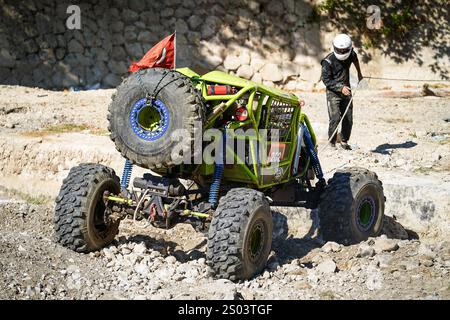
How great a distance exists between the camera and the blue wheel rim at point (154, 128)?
6162 millimetres

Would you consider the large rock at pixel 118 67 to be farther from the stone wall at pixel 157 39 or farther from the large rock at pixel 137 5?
the large rock at pixel 137 5

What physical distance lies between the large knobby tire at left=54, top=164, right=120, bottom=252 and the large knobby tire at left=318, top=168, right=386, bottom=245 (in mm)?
2259

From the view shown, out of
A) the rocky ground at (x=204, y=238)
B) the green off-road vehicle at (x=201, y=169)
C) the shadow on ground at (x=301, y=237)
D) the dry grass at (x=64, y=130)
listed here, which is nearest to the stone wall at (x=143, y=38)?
the rocky ground at (x=204, y=238)

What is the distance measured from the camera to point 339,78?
409 inches

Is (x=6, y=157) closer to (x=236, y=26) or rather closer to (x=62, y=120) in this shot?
(x=62, y=120)

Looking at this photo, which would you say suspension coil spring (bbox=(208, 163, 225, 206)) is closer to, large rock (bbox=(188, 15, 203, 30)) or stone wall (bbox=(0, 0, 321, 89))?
stone wall (bbox=(0, 0, 321, 89))

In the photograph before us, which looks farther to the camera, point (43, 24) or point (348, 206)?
point (43, 24)

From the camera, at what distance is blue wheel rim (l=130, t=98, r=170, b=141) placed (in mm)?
6162

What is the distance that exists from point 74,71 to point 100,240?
10896mm

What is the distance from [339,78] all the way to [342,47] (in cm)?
48

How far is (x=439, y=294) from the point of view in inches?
230

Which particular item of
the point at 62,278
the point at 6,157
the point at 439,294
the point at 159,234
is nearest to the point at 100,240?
the point at 62,278

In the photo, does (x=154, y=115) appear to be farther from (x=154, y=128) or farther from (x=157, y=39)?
(x=157, y=39)

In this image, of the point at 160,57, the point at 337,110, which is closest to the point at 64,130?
the point at 337,110
